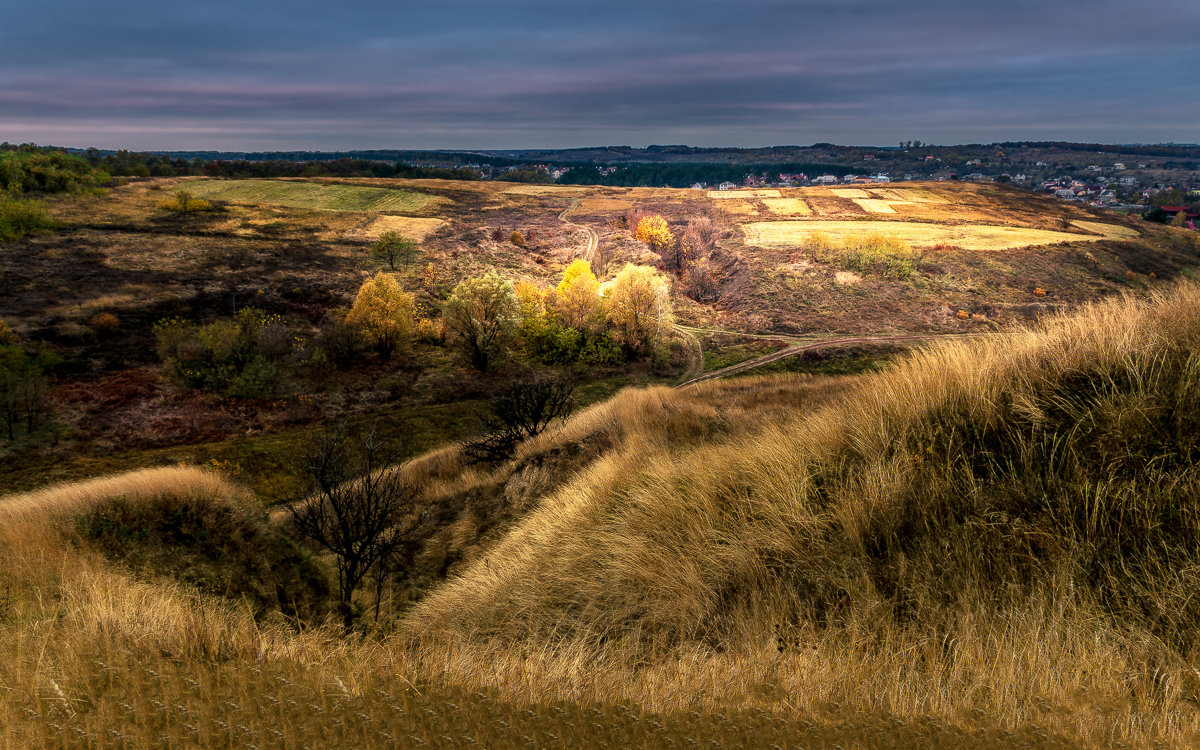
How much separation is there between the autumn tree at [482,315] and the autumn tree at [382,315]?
4454 mm

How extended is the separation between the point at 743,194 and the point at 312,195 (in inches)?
4422

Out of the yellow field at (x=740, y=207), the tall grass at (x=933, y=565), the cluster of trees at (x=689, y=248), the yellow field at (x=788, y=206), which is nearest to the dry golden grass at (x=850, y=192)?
the yellow field at (x=788, y=206)

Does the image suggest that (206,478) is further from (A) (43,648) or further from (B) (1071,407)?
(B) (1071,407)

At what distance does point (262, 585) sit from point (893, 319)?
71.5 metres

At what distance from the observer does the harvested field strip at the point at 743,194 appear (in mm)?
136000

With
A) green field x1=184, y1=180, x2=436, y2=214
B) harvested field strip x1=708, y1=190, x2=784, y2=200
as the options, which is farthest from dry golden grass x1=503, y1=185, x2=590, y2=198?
harvested field strip x1=708, y1=190, x2=784, y2=200

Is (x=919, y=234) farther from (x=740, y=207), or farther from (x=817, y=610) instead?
(x=817, y=610)

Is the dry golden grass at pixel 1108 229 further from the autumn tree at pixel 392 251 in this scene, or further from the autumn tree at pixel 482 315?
the autumn tree at pixel 392 251

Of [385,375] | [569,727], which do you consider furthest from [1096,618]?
[385,375]

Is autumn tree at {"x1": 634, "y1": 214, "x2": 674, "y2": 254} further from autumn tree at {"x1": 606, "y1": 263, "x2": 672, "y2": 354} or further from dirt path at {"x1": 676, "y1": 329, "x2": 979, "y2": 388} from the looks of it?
dirt path at {"x1": 676, "y1": 329, "x2": 979, "y2": 388}

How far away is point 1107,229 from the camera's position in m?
96.1

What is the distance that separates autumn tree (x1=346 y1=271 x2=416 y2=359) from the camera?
4781cm

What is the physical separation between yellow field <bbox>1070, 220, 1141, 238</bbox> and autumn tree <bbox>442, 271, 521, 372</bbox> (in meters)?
110

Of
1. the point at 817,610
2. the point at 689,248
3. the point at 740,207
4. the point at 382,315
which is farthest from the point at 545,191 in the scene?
the point at 817,610
